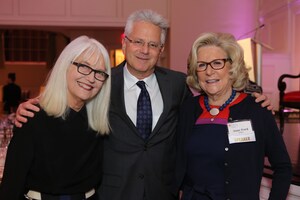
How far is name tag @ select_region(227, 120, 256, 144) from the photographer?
5.75ft

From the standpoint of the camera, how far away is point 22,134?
1.59 m

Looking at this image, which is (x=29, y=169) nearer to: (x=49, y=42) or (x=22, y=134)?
(x=22, y=134)

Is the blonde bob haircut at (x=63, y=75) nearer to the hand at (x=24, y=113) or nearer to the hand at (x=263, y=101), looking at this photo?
the hand at (x=24, y=113)

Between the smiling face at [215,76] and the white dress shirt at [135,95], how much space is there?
42cm

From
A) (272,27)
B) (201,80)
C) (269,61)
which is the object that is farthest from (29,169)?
(272,27)

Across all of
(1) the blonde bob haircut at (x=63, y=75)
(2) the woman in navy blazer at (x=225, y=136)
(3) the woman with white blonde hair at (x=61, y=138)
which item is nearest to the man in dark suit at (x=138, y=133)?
(2) the woman in navy blazer at (x=225, y=136)

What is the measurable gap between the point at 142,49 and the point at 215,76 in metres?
0.51

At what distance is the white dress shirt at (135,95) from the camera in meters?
2.21

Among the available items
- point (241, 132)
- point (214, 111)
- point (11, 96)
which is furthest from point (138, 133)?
point (11, 96)

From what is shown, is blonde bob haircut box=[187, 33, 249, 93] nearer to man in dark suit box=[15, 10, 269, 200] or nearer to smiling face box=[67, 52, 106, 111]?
man in dark suit box=[15, 10, 269, 200]

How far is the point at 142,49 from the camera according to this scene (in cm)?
217

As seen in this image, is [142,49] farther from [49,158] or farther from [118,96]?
[49,158]

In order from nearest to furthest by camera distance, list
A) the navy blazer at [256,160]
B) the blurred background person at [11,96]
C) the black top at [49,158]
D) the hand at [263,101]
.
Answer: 1. the black top at [49,158]
2. the navy blazer at [256,160]
3. the hand at [263,101]
4. the blurred background person at [11,96]

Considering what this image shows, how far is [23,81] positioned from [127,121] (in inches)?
539
